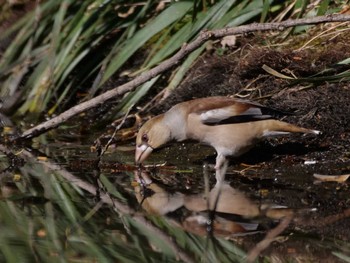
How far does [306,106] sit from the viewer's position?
21.2ft

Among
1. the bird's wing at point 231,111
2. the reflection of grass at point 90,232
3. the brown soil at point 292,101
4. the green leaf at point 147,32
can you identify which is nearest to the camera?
the reflection of grass at point 90,232

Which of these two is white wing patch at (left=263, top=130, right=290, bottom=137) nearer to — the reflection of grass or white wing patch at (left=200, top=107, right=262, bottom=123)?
white wing patch at (left=200, top=107, right=262, bottom=123)

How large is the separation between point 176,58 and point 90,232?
222 cm

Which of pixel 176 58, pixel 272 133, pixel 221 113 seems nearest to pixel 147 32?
pixel 176 58

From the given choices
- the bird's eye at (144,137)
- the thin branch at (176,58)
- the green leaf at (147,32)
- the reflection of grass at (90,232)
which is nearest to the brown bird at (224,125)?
the bird's eye at (144,137)

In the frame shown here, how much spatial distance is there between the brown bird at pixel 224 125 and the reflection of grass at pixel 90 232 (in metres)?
0.69

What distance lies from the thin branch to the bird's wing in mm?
481

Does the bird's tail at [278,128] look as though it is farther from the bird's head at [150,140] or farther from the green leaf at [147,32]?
the green leaf at [147,32]

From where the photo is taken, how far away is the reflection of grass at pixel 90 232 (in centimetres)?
424

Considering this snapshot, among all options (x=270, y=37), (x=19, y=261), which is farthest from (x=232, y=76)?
(x=19, y=261)

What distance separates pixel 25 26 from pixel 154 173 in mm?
3143

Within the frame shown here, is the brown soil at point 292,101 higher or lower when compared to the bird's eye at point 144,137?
lower

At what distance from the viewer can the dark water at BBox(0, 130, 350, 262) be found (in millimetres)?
4250

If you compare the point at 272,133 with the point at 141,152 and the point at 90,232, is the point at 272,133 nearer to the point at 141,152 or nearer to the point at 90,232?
the point at 141,152
